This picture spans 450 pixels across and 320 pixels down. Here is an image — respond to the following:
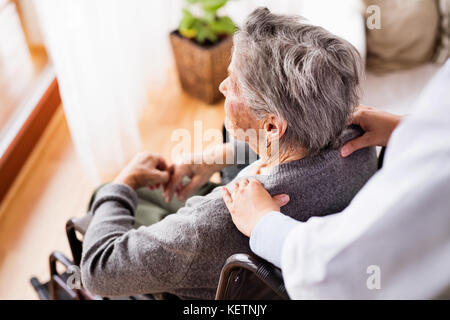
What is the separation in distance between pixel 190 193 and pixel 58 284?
51 cm

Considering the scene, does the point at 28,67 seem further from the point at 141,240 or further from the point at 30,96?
the point at 141,240

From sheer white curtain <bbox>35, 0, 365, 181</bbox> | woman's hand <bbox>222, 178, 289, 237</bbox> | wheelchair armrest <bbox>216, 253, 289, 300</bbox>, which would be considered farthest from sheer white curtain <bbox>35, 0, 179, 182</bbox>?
wheelchair armrest <bbox>216, 253, 289, 300</bbox>

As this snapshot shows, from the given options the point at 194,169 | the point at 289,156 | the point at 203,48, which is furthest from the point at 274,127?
the point at 203,48

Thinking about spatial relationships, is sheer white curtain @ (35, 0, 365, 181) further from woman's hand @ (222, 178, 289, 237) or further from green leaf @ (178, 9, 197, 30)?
woman's hand @ (222, 178, 289, 237)

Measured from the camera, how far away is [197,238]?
39.1 inches

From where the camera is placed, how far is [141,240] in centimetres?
106

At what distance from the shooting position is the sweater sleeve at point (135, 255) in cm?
102

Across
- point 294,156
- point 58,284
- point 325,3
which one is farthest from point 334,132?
point 325,3

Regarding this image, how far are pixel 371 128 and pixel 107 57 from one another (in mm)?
1352

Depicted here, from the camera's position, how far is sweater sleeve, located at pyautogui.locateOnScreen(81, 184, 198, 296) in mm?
1019

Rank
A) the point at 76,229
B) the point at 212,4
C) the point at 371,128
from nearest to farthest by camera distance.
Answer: the point at 371,128 → the point at 76,229 → the point at 212,4

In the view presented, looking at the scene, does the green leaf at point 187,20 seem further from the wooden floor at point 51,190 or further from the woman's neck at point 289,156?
the woman's neck at point 289,156

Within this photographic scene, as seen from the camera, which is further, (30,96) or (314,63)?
(30,96)

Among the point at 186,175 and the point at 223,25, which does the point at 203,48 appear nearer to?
the point at 223,25
